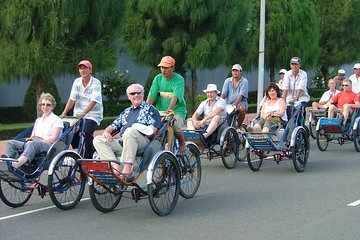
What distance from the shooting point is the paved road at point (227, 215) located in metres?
7.66

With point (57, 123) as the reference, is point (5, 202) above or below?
below

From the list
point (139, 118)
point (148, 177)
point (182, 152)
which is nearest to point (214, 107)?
point (182, 152)

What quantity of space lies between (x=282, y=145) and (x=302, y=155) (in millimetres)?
559

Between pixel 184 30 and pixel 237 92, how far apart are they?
373 inches

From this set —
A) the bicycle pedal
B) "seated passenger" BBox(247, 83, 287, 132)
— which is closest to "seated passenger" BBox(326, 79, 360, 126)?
"seated passenger" BBox(247, 83, 287, 132)

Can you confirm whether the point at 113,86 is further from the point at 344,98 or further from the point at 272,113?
the point at 272,113

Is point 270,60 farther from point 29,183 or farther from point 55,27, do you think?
point 29,183

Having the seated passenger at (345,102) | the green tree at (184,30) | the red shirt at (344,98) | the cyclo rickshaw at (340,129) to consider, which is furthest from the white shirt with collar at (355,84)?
the green tree at (184,30)

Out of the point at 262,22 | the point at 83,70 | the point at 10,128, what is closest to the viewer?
the point at 83,70

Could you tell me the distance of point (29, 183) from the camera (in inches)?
351

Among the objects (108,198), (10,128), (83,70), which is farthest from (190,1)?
(108,198)

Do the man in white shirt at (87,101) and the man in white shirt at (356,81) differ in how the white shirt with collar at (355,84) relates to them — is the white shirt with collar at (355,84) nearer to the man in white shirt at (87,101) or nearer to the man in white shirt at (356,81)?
the man in white shirt at (356,81)

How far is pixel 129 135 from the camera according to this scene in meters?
8.28

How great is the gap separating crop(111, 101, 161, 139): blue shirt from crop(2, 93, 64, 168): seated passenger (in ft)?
3.21
